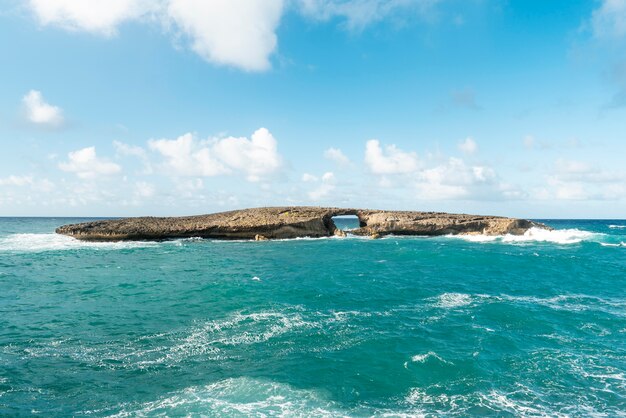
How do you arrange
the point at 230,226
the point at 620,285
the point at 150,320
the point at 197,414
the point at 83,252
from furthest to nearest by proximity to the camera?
the point at 230,226
the point at 83,252
the point at 620,285
the point at 150,320
the point at 197,414

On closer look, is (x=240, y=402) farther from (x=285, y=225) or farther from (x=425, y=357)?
(x=285, y=225)

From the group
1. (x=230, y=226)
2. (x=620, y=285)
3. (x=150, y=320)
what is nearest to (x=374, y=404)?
(x=150, y=320)

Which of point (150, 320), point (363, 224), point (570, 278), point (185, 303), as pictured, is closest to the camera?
point (150, 320)

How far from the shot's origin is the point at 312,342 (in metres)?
13.6

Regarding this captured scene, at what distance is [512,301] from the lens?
768 inches

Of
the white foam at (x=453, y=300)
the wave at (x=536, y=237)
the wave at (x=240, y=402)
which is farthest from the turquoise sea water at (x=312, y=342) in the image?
the wave at (x=536, y=237)

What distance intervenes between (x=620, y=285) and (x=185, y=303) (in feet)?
85.8

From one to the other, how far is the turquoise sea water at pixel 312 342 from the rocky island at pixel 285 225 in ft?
70.2

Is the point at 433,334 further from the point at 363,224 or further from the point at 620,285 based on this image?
the point at 363,224

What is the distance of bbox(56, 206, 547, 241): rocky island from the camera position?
161 feet

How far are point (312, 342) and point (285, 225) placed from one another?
38.6 m

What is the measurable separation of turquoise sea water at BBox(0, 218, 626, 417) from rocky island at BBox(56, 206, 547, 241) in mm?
21385

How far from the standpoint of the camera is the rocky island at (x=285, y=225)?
48969 millimetres

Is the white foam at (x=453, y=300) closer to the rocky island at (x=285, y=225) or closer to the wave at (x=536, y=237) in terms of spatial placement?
A: the wave at (x=536, y=237)
